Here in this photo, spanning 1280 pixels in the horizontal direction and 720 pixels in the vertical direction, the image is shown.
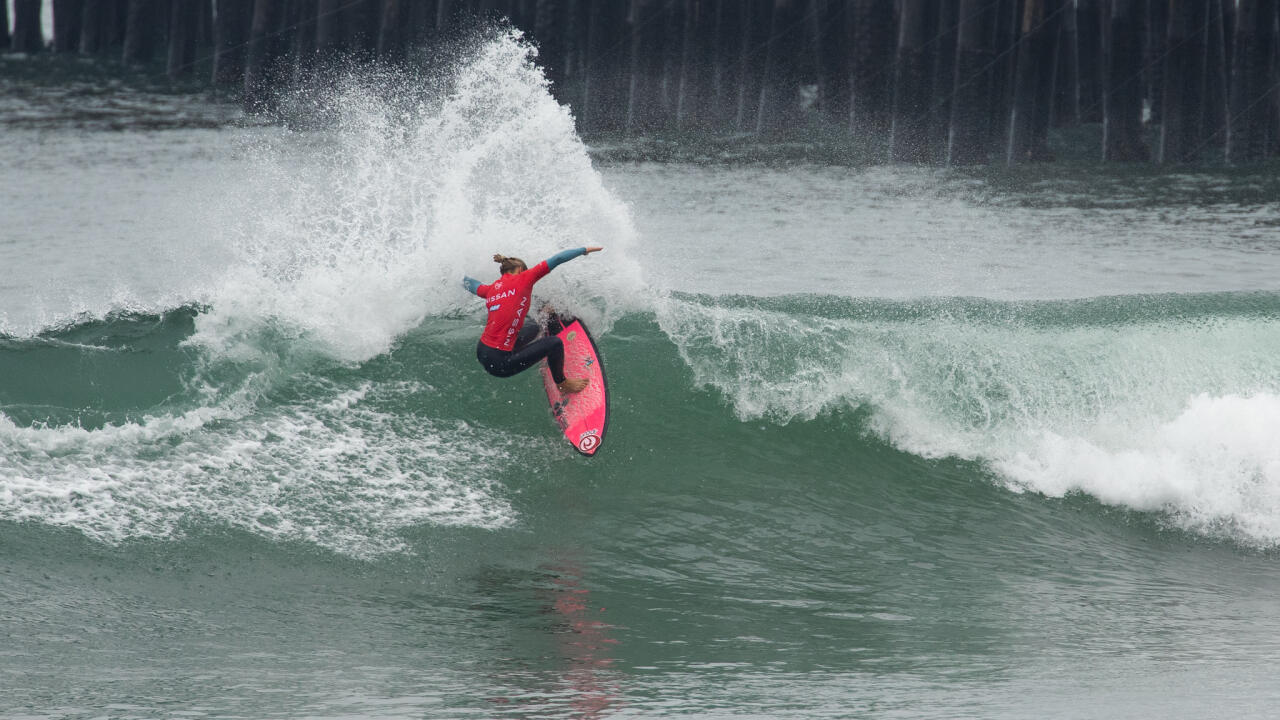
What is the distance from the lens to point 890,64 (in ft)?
77.7

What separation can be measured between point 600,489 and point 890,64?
15.6 meters

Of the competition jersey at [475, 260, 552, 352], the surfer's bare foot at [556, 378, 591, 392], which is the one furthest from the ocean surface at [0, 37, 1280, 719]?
the competition jersey at [475, 260, 552, 352]

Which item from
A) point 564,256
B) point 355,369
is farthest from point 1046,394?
point 355,369

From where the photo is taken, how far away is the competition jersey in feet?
32.9

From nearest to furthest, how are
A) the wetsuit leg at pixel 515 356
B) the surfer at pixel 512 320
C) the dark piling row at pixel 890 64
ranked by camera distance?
1. the surfer at pixel 512 320
2. the wetsuit leg at pixel 515 356
3. the dark piling row at pixel 890 64

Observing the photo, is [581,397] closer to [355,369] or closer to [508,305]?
[508,305]

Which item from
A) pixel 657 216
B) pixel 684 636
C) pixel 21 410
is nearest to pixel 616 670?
pixel 684 636

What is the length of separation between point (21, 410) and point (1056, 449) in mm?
8910

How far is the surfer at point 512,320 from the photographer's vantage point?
10039 mm

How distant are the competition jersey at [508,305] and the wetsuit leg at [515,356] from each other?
0.06 m

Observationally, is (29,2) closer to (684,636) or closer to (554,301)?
(554,301)

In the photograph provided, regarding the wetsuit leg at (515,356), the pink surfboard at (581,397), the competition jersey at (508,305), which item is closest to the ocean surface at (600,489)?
the pink surfboard at (581,397)

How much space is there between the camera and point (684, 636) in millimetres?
8133

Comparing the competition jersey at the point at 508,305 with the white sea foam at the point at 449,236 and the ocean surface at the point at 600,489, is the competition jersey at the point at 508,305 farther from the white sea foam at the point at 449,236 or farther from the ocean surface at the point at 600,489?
the white sea foam at the point at 449,236
